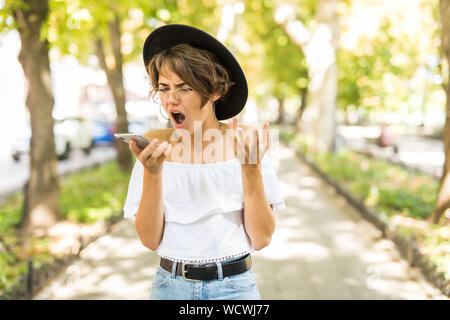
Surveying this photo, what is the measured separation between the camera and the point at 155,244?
6.39ft

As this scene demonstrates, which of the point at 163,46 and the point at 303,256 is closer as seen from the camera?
the point at 163,46

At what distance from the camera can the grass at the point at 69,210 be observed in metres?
5.61

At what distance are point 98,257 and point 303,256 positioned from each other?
2818 mm

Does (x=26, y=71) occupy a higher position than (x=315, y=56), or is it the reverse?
(x=315, y=56)

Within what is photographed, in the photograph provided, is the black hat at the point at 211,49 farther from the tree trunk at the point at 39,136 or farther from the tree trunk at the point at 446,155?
the tree trunk at the point at 39,136

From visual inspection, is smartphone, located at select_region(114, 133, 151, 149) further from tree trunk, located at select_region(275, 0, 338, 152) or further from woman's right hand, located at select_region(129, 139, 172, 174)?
tree trunk, located at select_region(275, 0, 338, 152)

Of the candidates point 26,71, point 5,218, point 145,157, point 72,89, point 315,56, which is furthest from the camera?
point 72,89

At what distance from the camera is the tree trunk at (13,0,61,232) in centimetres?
682

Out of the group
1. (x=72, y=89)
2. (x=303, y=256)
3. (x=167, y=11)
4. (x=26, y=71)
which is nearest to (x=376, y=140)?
(x=167, y=11)

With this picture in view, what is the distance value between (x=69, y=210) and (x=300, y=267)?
448 centimetres

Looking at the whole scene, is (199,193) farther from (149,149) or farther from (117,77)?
(117,77)

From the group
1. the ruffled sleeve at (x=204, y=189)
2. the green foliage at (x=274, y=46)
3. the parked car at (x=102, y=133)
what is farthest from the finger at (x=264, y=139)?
the parked car at (x=102, y=133)

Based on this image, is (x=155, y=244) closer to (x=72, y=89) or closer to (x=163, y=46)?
(x=163, y=46)

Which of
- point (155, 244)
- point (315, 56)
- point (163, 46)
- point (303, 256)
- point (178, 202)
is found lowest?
point (303, 256)
